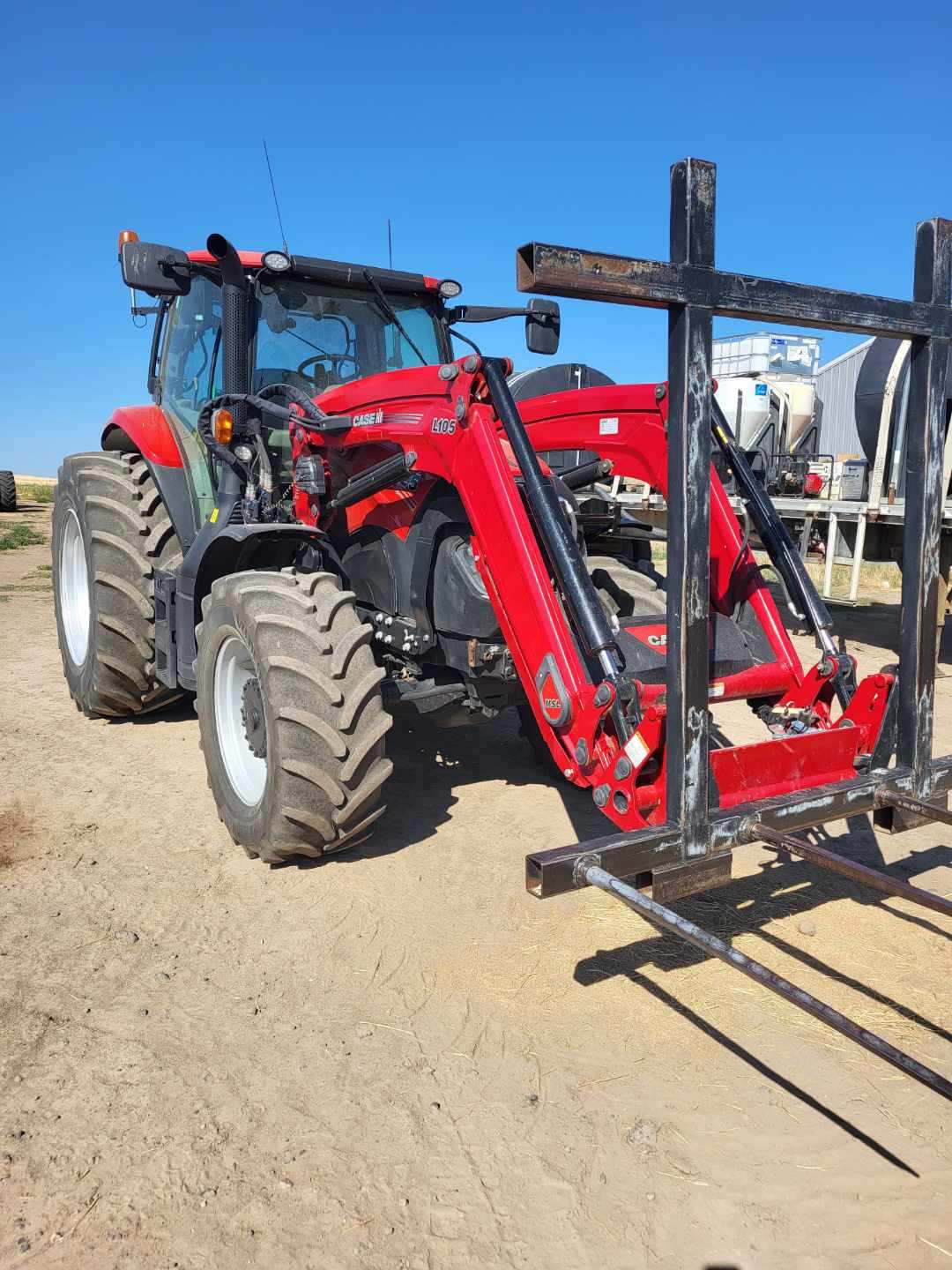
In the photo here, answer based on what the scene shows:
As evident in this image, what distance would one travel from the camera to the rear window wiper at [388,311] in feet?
16.6

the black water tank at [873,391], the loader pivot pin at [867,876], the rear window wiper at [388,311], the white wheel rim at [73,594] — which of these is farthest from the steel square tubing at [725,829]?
the black water tank at [873,391]

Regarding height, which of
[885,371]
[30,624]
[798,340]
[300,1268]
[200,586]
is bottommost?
[300,1268]

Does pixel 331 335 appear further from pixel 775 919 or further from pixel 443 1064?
pixel 443 1064

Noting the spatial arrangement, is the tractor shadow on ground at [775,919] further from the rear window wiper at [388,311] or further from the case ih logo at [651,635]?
the rear window wiper at [388,311]

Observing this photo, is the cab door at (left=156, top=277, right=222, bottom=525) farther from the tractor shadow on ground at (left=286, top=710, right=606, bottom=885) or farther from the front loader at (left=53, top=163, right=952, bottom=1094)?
the tractor shadow on ground at (left=286, top=710, right=606, bottom=885)

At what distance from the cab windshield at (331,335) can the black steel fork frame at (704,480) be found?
271 centimetres

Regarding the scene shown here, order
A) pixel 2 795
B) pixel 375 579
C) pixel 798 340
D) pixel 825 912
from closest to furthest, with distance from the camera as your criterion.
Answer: pixel 825 912 → pixel 375 579 → pixel 2 795 → pixel 798 340

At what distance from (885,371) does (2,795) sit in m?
9.72

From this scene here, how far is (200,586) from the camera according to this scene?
469 cm

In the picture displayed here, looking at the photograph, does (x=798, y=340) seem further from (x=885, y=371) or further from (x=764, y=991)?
(x=764, y=991)

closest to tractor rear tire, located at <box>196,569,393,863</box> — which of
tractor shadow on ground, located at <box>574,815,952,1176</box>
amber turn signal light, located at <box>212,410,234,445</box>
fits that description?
amber turn signal light, located at <box>212,410,234,445</box>

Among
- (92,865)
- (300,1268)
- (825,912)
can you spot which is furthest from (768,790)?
(92,865)

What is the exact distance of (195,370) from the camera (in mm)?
5203

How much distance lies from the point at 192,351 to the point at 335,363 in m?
0.82
